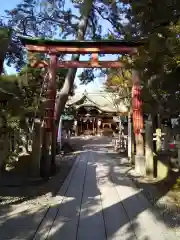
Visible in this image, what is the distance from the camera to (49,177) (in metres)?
8.64

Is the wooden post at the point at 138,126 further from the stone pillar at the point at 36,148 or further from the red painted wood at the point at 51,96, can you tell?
the stone pillar at the point at 36,148

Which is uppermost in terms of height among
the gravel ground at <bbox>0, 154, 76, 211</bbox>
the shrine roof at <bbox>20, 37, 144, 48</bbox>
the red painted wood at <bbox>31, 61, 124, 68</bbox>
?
the shrine roof at <bbox>20, 37, 144, 48</bbox>

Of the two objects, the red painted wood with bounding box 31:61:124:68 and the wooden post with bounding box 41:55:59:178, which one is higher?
the red painted wood with bounding box 31:61:124:68

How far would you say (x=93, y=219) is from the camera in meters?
4.70

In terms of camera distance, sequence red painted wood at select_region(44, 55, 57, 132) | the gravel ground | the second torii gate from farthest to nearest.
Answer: the second torii gate
red painted wood at select_region(44, 55, 57, 132)
the gravel ground

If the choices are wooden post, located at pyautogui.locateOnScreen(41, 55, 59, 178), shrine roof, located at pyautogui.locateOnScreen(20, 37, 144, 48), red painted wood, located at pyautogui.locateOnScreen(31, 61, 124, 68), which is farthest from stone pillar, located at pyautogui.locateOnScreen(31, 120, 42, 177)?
red painted wood, located at pyautogui.locateOnScreen(31, 61, 124, 68)

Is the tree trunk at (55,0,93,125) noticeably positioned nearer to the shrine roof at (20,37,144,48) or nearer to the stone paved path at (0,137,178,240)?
the shrine roof at (20,37,144,48)

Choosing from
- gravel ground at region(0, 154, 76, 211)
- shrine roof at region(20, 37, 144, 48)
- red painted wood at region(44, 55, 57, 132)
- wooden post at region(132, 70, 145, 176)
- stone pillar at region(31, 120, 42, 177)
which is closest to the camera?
gravel ground at region(0, 154, 76, 211)

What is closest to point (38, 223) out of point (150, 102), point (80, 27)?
point (150, 102)

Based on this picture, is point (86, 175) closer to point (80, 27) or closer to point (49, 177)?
point (49, 177)

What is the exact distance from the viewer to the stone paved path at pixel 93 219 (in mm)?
4012

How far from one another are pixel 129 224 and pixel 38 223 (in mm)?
1351

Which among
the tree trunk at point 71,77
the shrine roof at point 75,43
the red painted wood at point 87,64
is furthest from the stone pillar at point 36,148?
the tree trunk at point 71,77

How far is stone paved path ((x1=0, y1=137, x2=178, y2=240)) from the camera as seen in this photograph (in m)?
4.01
